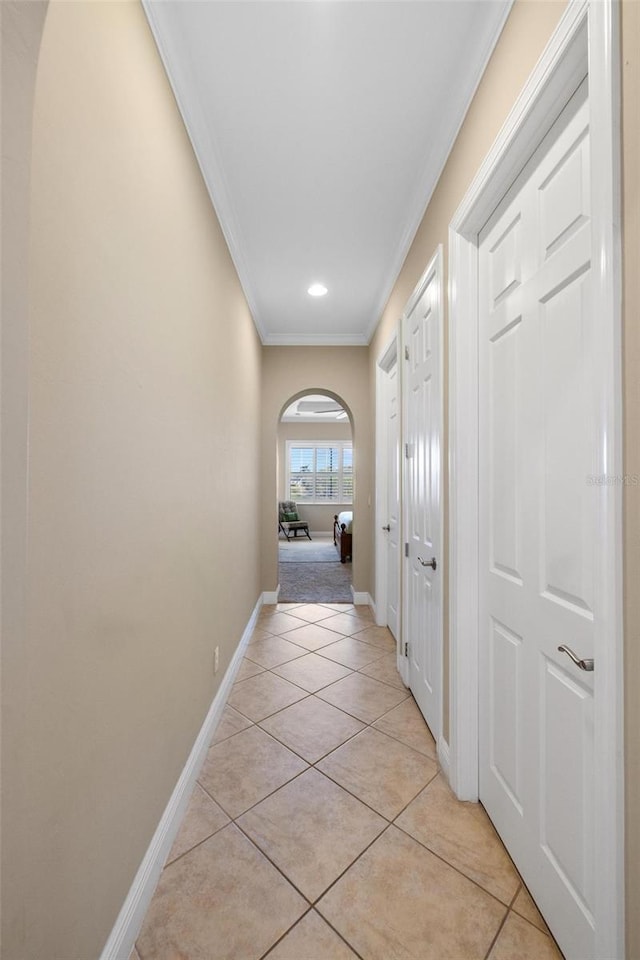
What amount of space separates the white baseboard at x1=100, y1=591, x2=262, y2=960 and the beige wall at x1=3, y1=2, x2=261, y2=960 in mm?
54

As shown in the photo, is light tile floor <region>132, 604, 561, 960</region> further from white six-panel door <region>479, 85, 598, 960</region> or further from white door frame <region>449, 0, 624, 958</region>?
white door frame <region>449, 0, 624, 958</region>

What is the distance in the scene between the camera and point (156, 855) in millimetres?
1301

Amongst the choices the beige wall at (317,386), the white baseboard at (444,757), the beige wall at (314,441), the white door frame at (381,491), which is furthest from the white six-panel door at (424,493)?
the beige wall at (314,441)

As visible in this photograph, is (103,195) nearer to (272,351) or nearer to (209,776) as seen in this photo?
(209,776)

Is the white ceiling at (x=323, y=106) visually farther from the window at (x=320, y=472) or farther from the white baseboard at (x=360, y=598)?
the window at (x=320, y=472)

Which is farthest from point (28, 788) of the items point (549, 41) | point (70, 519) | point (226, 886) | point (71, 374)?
point (549, 41)

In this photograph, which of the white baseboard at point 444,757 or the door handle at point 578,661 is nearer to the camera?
the door handle at point 578,661

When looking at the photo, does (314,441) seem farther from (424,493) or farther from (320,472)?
(424,493)

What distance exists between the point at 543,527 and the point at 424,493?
3.27 feet

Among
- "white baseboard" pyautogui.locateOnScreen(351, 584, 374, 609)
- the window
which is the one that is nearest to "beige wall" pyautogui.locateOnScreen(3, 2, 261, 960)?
"white baseboard" pyautogui.locateOnScreen(351, 584, 374, 609)

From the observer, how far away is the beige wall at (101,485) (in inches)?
29.8

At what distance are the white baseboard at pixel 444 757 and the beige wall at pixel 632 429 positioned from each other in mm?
1022

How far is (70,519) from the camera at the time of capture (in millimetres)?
854

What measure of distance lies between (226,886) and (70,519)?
1.28 metres
